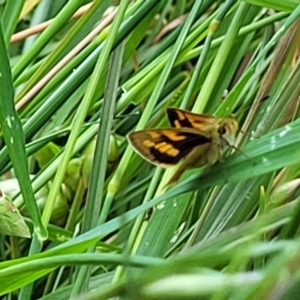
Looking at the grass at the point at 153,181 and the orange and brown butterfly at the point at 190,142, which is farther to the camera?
the orange and brown butterfly at the point at 190,142

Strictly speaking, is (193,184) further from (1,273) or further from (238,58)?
(238,58)

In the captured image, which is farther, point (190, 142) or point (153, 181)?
point (153, 181)

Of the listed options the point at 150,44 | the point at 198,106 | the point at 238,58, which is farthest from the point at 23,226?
the point at 150,44

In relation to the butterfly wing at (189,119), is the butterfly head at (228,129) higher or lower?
lower

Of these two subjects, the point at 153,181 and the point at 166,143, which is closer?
the point at 166,143
